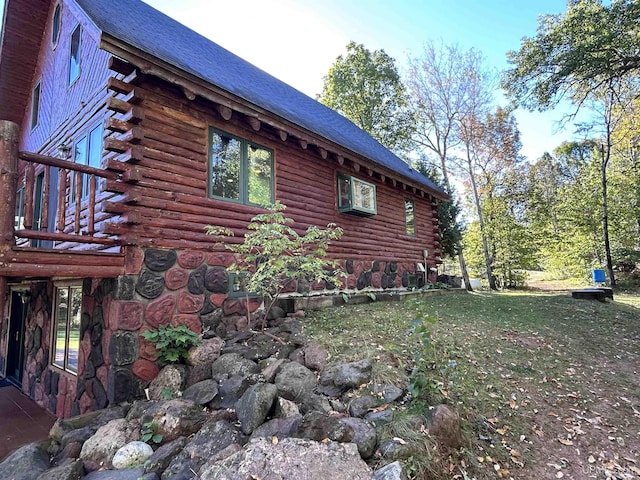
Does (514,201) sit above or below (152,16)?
below

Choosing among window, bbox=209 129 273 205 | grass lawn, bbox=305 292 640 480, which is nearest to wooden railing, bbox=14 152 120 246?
window, bbox=209 129 273 205

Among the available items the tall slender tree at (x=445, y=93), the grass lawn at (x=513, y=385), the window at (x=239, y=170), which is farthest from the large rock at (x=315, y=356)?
the tall slender tree at (x=445, y=93)

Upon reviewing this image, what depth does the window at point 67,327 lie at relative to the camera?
5249 mm

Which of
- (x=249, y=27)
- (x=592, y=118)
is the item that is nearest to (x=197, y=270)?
(x=249, y=27)

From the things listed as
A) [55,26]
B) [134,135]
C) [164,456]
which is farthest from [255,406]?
[55,26]

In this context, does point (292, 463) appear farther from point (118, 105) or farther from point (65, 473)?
point (118, 105)

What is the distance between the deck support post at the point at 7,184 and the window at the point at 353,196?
5689mm

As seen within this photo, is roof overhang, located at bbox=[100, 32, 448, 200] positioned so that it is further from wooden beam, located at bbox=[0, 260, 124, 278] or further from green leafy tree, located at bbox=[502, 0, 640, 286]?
green leafy tree, located at bbox=[502, 0, 640, 286]

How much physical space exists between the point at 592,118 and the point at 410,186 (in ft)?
36.1

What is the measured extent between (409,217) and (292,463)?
9042 millimetres

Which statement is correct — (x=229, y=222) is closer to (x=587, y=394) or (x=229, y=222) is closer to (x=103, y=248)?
(x=103, y=248)

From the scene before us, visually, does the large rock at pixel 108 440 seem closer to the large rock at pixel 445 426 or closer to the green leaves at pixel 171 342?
the green leaves at pixel 171 342

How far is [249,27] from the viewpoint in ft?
34.0

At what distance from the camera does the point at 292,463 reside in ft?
7.70
